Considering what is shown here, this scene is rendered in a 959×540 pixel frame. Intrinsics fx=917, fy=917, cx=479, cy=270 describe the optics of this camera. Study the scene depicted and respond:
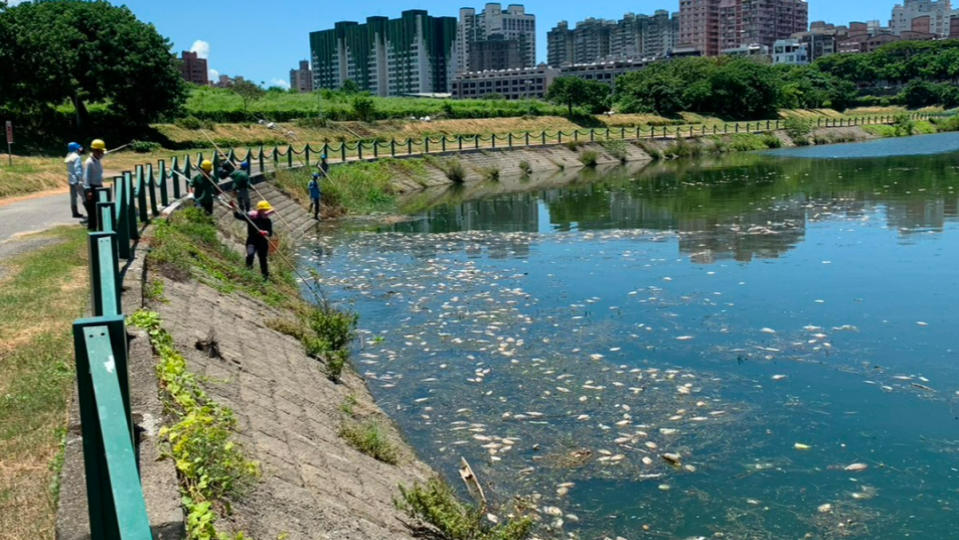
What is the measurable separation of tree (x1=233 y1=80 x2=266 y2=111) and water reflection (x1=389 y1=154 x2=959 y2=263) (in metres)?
27.6

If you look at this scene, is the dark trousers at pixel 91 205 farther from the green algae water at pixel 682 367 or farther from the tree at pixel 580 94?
the tree at pixel 580 94

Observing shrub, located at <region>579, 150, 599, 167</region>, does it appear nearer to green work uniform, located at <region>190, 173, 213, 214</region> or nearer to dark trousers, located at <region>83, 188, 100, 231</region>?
green work uniform, located at <region>190, 173, 213, 214</region>

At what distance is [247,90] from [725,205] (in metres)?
44.8

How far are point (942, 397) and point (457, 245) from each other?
55.8 ft

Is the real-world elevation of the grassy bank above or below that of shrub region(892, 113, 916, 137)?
below

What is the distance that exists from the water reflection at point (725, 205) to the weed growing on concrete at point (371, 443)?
14.0m

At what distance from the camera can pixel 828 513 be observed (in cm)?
918

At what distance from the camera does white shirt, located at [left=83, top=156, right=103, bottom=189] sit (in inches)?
685

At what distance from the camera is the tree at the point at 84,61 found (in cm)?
4106

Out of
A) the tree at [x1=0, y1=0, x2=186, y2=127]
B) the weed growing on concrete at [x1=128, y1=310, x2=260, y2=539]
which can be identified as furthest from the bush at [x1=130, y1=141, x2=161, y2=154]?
the weed growing on concrete at [x1=128, y1=310, x2=260, y2=539]

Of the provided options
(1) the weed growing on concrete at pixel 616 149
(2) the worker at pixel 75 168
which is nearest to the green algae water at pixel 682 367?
(2) the worker at pixel 75 168

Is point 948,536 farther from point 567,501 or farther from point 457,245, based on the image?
point 457,245

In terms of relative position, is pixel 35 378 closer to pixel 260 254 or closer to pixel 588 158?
pixel 260 254

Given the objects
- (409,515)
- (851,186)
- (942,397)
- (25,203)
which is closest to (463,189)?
(851,186)
